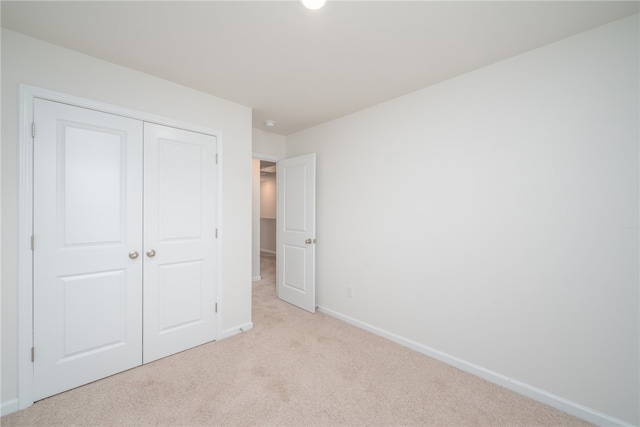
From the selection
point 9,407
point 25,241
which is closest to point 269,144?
point 25,241

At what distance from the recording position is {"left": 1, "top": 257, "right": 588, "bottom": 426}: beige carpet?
5.42 ft

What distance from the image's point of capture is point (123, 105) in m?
2.12

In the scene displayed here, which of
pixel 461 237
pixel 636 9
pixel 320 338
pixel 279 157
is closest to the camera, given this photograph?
pixel 636 9

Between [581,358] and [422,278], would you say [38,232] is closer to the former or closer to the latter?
[422,278]

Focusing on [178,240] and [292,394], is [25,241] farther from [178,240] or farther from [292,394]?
[292,394]

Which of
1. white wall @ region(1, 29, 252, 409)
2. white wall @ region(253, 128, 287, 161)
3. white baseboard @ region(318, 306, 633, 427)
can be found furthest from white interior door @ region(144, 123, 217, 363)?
white baseboard @ region(318, 306, 633, 427)

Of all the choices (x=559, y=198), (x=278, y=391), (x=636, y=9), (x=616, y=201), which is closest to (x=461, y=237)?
(x=559, y=198)

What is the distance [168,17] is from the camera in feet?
5.12

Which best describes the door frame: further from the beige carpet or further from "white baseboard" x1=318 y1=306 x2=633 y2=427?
"white baseboard" x1=318 y1=306 x2=633 y2=427

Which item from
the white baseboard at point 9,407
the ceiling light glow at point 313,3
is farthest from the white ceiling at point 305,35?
the white baseboard at point 9,407

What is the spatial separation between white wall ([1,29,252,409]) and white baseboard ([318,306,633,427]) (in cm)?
167

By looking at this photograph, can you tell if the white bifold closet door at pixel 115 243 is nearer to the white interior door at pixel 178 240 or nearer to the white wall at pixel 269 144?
the white interior door at pixel 178 240

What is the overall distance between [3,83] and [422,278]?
3396 mm

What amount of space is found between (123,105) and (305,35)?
156cm
